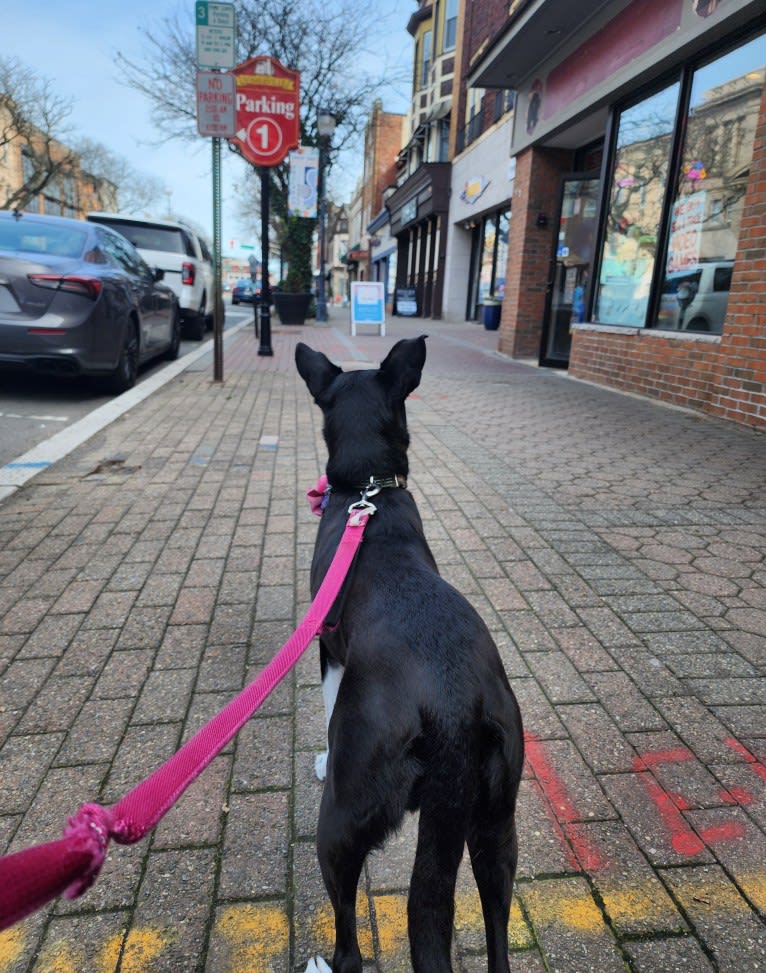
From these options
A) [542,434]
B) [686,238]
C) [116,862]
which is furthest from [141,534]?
[686,238]

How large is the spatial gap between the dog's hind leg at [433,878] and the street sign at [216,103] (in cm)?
850

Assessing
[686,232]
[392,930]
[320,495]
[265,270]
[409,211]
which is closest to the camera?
[392,930]

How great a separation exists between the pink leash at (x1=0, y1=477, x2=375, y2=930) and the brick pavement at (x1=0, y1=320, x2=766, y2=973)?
773 millimetres

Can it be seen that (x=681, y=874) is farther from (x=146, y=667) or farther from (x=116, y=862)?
(x=146, y=667)

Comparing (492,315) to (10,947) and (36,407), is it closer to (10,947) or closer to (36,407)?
(36,407)

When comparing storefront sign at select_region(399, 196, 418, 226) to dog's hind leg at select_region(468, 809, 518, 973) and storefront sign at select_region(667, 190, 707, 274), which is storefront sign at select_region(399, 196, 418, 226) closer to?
storefront sign at select_region(667, 190, 707, 274)

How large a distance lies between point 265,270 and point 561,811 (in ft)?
37.4

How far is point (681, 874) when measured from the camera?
177 cm

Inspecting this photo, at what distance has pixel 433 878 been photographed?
1.25m

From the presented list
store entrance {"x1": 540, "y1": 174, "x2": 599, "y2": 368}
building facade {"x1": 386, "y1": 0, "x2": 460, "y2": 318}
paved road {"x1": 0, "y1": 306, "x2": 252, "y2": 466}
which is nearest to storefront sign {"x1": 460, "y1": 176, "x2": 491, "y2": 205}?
building facade {"x1": 386, "y1": 0, "x2": 460, "y2": 318}

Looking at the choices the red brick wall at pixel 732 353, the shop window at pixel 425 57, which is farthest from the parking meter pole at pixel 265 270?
the shop window at pixel 425 57

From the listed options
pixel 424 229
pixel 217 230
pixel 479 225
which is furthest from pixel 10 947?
pixel 424 229

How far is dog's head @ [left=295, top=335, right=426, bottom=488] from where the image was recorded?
2113mm

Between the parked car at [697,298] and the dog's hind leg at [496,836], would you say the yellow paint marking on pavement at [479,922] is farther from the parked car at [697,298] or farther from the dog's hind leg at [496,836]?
the parked car at [697,298]
